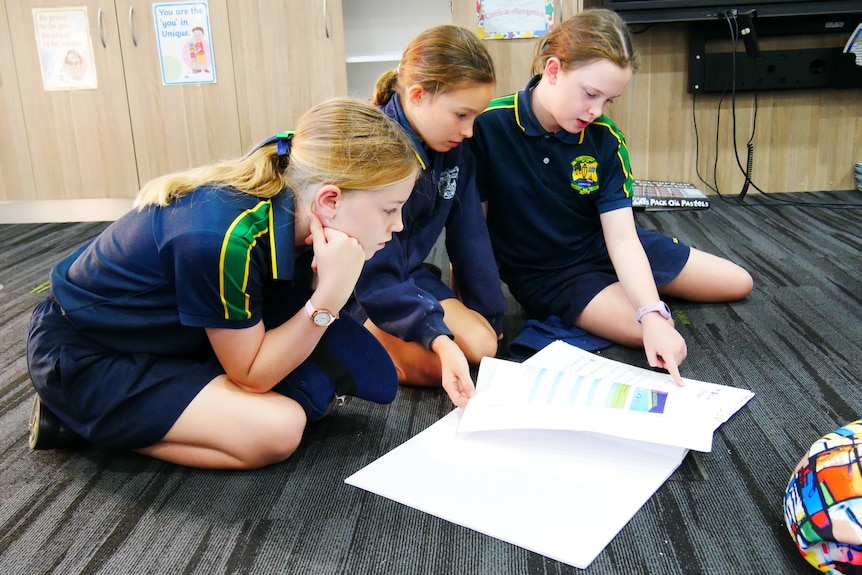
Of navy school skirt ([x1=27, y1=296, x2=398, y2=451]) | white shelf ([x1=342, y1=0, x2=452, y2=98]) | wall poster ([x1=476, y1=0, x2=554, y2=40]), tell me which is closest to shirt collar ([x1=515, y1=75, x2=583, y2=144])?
navy school skirt ([x1=27, y1=296, x2=398, y2=451])

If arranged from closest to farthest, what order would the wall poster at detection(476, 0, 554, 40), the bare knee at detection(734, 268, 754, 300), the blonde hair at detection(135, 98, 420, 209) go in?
1. the blonde hair at detection(135, 98, 420, 209)
2. the bare knee at detection(734, 268, 754, 300)
3. the wall poster at detection(476, 0, 554, 40)

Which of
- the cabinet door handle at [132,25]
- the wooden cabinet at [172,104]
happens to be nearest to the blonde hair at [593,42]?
the wooden cabinet at [172,104]

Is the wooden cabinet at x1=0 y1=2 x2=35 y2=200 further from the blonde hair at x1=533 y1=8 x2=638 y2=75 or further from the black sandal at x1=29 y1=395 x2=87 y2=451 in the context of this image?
the blonde hair at x1=533 y1=8 x2=638 y2=75

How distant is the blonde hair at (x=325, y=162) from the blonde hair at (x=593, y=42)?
481 millimetres

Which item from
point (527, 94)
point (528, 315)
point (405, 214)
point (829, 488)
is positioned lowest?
point (528, 315)

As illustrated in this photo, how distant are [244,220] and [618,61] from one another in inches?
29.0

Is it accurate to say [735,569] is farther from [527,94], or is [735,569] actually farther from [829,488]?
[527,94]

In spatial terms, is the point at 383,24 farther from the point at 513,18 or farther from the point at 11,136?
the point at 11,136

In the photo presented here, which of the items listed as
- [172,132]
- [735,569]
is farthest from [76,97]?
[735,569]

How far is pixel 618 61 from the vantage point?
4.42ft

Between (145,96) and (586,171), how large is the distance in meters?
1.84

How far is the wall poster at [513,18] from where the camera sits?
8.47 feet

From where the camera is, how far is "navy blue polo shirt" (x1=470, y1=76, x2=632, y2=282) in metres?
1.50

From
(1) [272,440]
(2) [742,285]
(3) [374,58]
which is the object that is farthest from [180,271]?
(3) [374,58]
